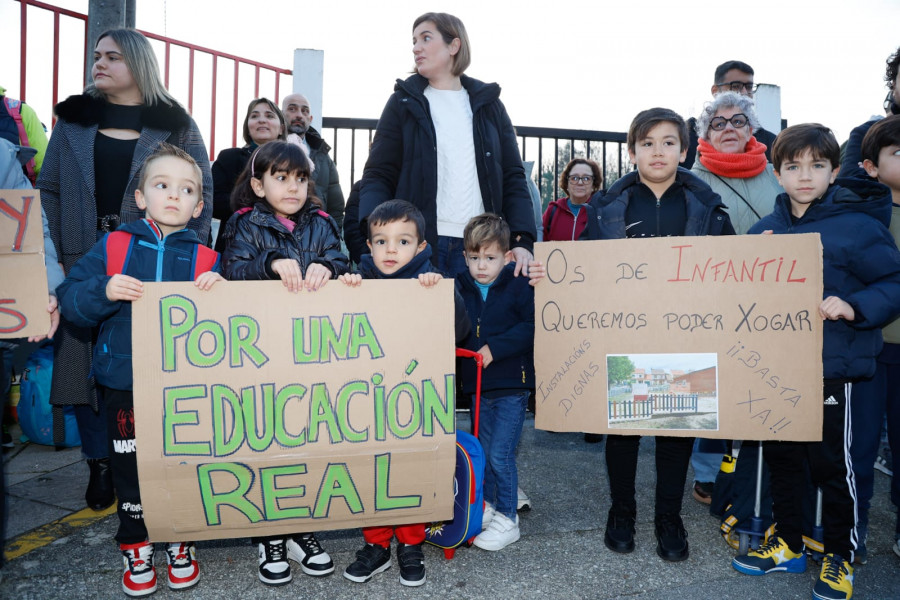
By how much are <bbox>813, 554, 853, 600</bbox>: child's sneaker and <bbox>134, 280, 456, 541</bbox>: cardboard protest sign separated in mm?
1392

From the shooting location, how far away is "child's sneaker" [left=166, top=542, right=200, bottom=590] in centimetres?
248

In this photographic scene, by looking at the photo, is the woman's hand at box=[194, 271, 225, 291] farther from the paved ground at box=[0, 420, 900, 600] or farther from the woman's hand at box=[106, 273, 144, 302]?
the paved ground at box=[0, 420, 900, 600]

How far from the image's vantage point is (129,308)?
2.45 m

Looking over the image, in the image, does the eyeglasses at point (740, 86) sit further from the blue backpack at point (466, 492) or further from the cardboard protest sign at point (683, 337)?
the blue backpack at point (466, 492)

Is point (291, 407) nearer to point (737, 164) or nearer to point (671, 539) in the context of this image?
point (671, 539)

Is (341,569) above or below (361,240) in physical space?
below

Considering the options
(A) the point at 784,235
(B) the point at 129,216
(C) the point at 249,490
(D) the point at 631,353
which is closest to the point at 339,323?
(C) the point at 249,490

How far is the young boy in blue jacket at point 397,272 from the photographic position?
2572 millimetres

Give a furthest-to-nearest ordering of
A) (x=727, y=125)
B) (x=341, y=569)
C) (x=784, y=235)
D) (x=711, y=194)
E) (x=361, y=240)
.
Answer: (x=361, y=240), (x=727, y=125), (x=711, y=194), (x=341, y=569), (x=784, y=235)

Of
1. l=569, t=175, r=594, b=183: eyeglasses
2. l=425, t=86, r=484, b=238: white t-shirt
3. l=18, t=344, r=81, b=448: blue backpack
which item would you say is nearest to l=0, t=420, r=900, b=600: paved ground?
l=18, t=344, r=81, b=448: blue backpack

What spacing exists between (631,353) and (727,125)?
5.17ft

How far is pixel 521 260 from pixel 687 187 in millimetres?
784

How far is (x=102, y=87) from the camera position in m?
3.18

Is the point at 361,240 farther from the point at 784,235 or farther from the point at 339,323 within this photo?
the point at 784,235
